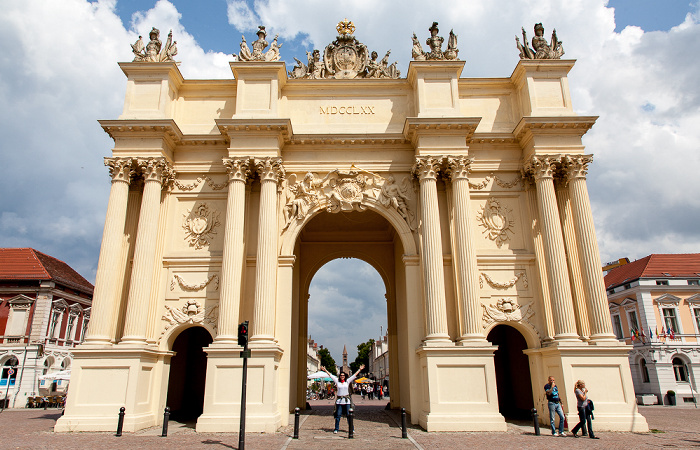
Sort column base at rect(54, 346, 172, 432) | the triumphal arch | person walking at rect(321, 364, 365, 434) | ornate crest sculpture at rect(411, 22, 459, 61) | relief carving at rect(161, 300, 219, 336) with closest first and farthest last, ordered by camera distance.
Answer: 1. person walking at rect(321, 364, 365, 434)
2. column base at rect(54, 346, 172, 432)
3. the triumphal arch
4. relief carving at rect(161, 300, 219, 336)
5. ornate crest sculpture at rect(411, 22, 459, 61)

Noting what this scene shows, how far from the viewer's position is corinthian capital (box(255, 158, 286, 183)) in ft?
57.0

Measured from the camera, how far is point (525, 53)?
63.3ft

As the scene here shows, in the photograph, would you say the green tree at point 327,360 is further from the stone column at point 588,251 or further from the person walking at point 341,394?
the person walking at point 341,394

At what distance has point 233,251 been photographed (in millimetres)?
16469

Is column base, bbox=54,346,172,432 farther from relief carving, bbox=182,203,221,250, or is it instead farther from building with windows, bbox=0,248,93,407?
building with windows, bbox=0,248,93,407

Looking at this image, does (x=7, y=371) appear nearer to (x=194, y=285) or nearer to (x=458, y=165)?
(x=194, y=285)

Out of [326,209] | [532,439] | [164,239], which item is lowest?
[532,439]

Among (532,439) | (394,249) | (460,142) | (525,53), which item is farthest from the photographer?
(394,249)

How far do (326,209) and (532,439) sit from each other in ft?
34.0

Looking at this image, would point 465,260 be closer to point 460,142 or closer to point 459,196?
point 459,196

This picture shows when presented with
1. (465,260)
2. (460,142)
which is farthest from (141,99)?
(465,260)

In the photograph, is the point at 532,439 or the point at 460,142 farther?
the point at 460,142

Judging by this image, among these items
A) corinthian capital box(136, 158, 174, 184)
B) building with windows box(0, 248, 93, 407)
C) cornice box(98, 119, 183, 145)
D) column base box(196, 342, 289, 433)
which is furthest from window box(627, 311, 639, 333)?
building with windows box(0, 248, 93, 407)

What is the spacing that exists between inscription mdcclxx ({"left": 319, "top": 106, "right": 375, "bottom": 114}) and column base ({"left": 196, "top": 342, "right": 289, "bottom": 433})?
9805mm
